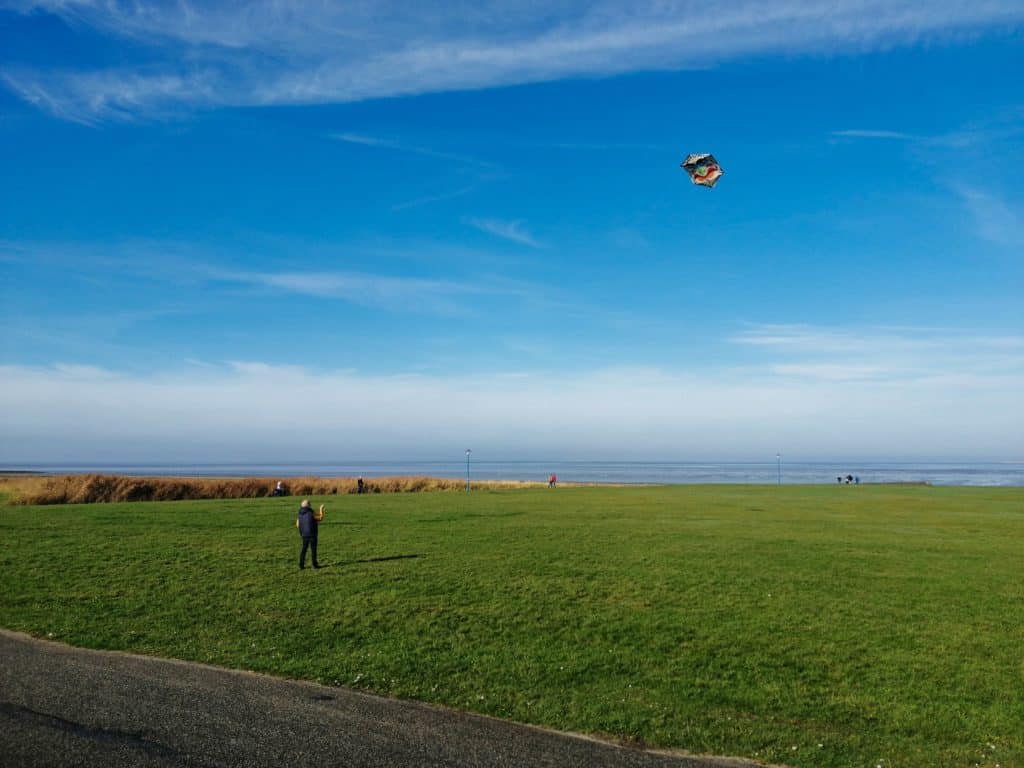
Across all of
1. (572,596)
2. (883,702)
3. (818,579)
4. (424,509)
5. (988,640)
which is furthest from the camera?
(424,509)

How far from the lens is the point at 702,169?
24.6 metres

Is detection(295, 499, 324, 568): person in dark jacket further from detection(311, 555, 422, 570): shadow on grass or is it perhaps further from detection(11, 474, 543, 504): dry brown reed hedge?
detection(11, 474, 543, 504): dry brown reed hedge

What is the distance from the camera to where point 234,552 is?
1059 inches

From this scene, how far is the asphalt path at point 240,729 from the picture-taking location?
10.2 meters

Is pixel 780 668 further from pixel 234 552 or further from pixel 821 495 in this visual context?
pixel 821 495

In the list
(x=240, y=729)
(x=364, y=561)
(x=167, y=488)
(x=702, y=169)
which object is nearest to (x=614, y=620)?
(x=240, y=729)

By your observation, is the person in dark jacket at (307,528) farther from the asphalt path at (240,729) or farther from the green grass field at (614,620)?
the asphalt path at (240,729)

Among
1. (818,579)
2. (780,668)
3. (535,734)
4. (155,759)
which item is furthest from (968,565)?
(155,759)

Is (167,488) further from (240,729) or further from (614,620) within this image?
(240,729)

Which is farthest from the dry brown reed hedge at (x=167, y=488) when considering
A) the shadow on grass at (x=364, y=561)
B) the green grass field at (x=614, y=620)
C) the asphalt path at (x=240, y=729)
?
the asphalt path at (x=240, y=729)

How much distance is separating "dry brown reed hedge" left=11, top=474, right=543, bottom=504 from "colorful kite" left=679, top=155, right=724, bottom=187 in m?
47.4

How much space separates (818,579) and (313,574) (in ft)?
50.9

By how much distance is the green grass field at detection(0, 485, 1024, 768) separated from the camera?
12.5 m

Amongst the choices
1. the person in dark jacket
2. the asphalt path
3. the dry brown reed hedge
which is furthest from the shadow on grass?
the dry brown reed hedge
